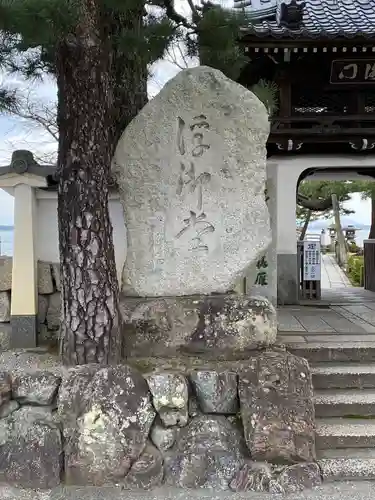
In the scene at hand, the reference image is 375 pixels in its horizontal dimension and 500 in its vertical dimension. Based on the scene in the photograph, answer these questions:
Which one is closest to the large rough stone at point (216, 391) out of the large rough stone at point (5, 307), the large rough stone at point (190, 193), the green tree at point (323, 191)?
the large rough stone at point (190, 193)

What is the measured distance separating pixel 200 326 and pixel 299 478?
1.36m

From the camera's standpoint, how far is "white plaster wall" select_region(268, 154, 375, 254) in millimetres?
9672

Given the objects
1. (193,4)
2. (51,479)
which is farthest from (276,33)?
(51,479)

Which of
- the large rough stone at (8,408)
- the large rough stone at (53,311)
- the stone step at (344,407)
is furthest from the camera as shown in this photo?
the large rough stone at (53,311)

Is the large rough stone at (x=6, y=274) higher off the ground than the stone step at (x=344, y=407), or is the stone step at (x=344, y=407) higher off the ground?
the large rough stone at (x=6, y=274)

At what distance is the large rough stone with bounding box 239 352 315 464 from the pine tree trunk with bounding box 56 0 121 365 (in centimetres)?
114

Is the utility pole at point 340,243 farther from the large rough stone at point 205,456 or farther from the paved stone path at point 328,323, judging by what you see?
the large rough stone at point 205,456

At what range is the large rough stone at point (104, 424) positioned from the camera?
3.60 m

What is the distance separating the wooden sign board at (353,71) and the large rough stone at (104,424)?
7115 millimetres

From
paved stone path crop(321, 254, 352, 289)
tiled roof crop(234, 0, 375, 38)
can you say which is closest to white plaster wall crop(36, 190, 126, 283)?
tiled roof crop(234, 0, 375, 38)

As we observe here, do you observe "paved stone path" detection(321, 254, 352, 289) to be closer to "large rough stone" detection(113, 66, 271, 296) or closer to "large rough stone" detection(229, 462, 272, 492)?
"large rough stone" detection(113, 66, 271, 296)

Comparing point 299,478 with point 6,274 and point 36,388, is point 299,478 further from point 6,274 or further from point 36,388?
point 6,274

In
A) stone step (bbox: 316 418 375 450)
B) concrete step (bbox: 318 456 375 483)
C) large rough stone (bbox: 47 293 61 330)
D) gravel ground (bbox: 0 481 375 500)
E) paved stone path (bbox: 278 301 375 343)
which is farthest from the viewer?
paved stone path (bbox: 278 301 375 343)

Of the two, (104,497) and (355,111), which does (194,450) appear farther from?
(355,111)
